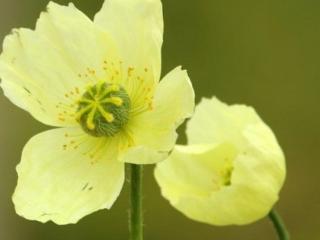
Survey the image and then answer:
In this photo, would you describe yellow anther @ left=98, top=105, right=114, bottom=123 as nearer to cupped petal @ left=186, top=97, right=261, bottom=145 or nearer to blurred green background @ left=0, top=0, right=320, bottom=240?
cupped petal @ left=186, top=97, right=261, bottom=145

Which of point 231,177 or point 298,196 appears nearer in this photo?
point 231,177

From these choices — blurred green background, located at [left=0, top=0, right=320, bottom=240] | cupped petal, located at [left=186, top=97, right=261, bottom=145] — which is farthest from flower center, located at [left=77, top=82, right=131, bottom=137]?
blurred green background, located at [left=0, top=0, right=320, bottom=240]

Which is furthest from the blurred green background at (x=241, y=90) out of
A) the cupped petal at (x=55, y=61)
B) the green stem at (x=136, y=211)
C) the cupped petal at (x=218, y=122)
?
the green stem at (x=136, y=211)

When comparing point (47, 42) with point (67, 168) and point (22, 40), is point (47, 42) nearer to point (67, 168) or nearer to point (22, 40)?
point (22, 40)

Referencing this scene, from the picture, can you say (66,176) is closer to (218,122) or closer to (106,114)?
(106,114)

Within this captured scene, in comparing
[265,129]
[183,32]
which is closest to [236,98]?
[183,32]

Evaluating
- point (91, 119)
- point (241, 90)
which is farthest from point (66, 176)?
point (241, 90)

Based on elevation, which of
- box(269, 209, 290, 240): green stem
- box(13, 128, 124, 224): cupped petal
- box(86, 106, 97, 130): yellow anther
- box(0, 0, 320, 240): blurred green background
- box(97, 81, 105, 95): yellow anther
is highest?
box(97, 81, 105, 95): yellow anther
